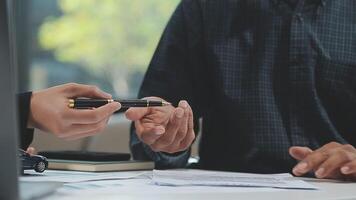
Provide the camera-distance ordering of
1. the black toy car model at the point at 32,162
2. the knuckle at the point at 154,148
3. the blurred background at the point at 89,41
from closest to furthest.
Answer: the black toy car model at the point at 32,162 → the knuckle at the point at 154,148 → the blurred background at the point at 89,41

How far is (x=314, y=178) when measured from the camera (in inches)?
49.0

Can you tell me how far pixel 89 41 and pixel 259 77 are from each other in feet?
8.21

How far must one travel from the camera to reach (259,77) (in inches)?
62.7

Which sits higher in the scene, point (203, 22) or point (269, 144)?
point (203, 22)

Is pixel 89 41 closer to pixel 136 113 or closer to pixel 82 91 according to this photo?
pixel 136 113

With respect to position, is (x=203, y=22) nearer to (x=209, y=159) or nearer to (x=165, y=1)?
(x=209, y=159)

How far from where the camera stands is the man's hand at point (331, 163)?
1187 mm

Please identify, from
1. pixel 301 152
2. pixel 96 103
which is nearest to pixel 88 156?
pixel 96 103

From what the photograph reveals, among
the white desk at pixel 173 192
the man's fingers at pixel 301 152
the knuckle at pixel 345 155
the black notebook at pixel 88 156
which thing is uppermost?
the white desk at pixel 173 192

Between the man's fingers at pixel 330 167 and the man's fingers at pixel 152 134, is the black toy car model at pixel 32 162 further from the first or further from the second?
the man's fingers at pixel 330 167

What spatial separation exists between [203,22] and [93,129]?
2.41ft

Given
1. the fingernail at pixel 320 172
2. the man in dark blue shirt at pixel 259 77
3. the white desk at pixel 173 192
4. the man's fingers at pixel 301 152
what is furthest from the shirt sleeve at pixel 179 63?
the white desk at pixel 173 192

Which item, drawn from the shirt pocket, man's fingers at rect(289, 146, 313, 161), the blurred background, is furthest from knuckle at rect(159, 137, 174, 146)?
the blurred background

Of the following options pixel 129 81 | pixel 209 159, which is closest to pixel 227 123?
pixel 209 159
